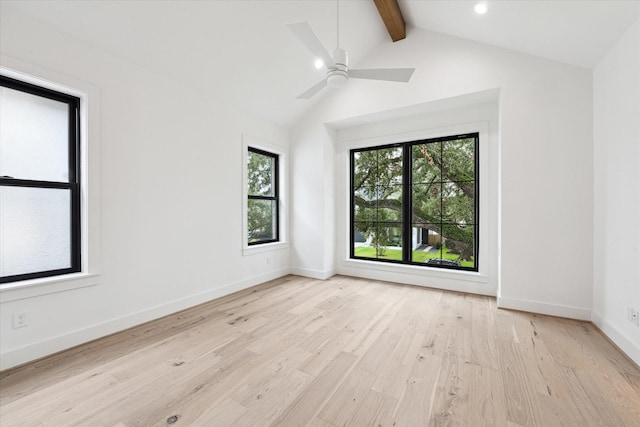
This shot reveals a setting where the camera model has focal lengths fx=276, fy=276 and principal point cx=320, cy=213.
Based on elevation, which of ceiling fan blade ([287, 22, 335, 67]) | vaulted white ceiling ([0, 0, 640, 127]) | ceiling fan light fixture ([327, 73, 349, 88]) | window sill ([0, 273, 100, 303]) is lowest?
window sill ([0, 273, 100, 303])

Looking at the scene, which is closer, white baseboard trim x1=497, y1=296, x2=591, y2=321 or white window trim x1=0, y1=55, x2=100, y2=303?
white window trim x1=0, y1=55, x2=100, y2=303

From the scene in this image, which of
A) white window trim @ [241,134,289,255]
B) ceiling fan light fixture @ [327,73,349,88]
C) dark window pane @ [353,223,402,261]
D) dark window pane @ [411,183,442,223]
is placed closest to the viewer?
ceiling fan light fixture @ [327,73,349,88]

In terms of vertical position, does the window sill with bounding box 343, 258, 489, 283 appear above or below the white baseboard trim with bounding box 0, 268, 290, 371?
above

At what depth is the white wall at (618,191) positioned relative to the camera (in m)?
2.21

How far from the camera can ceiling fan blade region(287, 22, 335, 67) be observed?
1974 mm

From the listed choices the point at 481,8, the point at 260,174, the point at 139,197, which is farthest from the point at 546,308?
the point at 139,197

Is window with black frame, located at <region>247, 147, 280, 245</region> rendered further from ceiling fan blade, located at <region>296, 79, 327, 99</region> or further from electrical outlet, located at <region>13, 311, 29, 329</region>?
electrical outlet, located at <region>13, 311, 29, 329</region>

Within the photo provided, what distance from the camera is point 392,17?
138 inches

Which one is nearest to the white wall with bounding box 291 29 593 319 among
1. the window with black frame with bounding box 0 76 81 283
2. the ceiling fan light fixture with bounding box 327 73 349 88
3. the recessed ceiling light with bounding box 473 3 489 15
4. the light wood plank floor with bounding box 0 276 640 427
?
the light wood plank floor with bounding box 0 276 640 427

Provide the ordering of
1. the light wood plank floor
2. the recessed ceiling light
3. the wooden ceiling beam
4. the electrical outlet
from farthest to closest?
the wooden ceiling beam
the recessed ceiling light
the electrical outlet
the light wood plank floor

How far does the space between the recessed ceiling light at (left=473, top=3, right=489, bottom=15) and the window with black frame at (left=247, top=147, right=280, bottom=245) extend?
10.7ft

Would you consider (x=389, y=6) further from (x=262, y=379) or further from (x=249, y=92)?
(x=262, y=379)

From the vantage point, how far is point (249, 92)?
379 cm

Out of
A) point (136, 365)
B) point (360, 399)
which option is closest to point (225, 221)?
point (136, 365)
